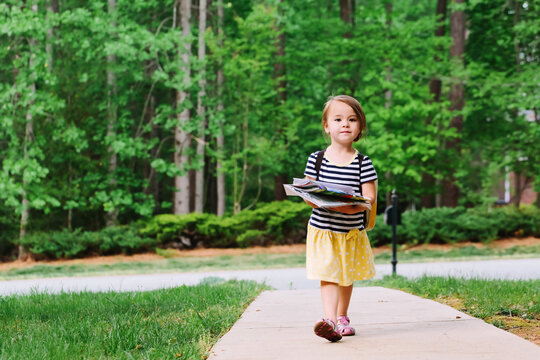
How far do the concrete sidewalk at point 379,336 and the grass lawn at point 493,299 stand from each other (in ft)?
0.86

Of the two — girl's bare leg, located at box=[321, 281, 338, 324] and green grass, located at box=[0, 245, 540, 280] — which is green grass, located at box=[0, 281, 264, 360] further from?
green grass, located at box=[0, 245, 540, 280]

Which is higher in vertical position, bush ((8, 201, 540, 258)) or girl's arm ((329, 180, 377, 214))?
girl's arm ((329, 180, 377, 214))

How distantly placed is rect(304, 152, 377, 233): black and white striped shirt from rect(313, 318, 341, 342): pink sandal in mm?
750

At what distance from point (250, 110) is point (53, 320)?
17078 millimetres

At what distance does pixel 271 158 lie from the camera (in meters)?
21.7

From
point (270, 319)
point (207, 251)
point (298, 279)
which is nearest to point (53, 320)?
point (270, 319)

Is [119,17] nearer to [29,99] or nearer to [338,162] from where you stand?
[29,99]

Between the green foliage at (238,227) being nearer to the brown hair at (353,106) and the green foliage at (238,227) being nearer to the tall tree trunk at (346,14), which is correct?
the tall tree trunk at (346,14)

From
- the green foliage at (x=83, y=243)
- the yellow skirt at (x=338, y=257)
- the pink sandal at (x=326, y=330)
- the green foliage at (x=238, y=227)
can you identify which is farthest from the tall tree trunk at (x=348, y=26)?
the pink sandal at (x=326, y=330)

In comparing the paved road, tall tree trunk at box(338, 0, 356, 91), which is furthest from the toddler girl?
tall tree trunk at box(338, 0, 356, 91)

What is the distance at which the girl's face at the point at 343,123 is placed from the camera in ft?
15.9

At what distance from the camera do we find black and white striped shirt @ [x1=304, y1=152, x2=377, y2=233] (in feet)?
15.7

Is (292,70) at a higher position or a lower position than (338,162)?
higher

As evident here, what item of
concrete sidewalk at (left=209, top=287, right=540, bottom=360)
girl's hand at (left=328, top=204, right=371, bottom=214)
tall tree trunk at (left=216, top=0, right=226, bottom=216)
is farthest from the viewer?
tall tree trunk at (left=216, top=0, right=226, bottom=216)
